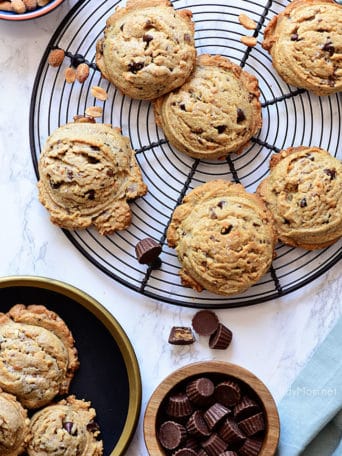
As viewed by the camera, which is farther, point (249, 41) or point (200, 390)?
point (249, 41)

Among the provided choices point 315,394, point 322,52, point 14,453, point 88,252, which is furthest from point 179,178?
point 14,453

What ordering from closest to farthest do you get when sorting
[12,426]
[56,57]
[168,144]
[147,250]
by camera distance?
[12,426]
[147,250]
[56,57]
[168,144]

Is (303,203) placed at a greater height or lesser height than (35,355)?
greater

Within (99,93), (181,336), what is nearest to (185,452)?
(181,336)

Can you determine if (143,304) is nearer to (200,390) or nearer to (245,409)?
(200,390)

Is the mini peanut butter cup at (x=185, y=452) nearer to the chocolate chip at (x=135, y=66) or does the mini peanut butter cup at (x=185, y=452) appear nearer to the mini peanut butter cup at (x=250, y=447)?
the mini peanut butter cup at (x=250, y=447)

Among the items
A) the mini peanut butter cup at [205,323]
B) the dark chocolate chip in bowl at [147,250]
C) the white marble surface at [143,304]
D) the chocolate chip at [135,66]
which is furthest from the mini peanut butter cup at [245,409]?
the chocolate chip at [135,66]

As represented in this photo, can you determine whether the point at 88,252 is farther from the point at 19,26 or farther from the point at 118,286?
the point at 19,26
